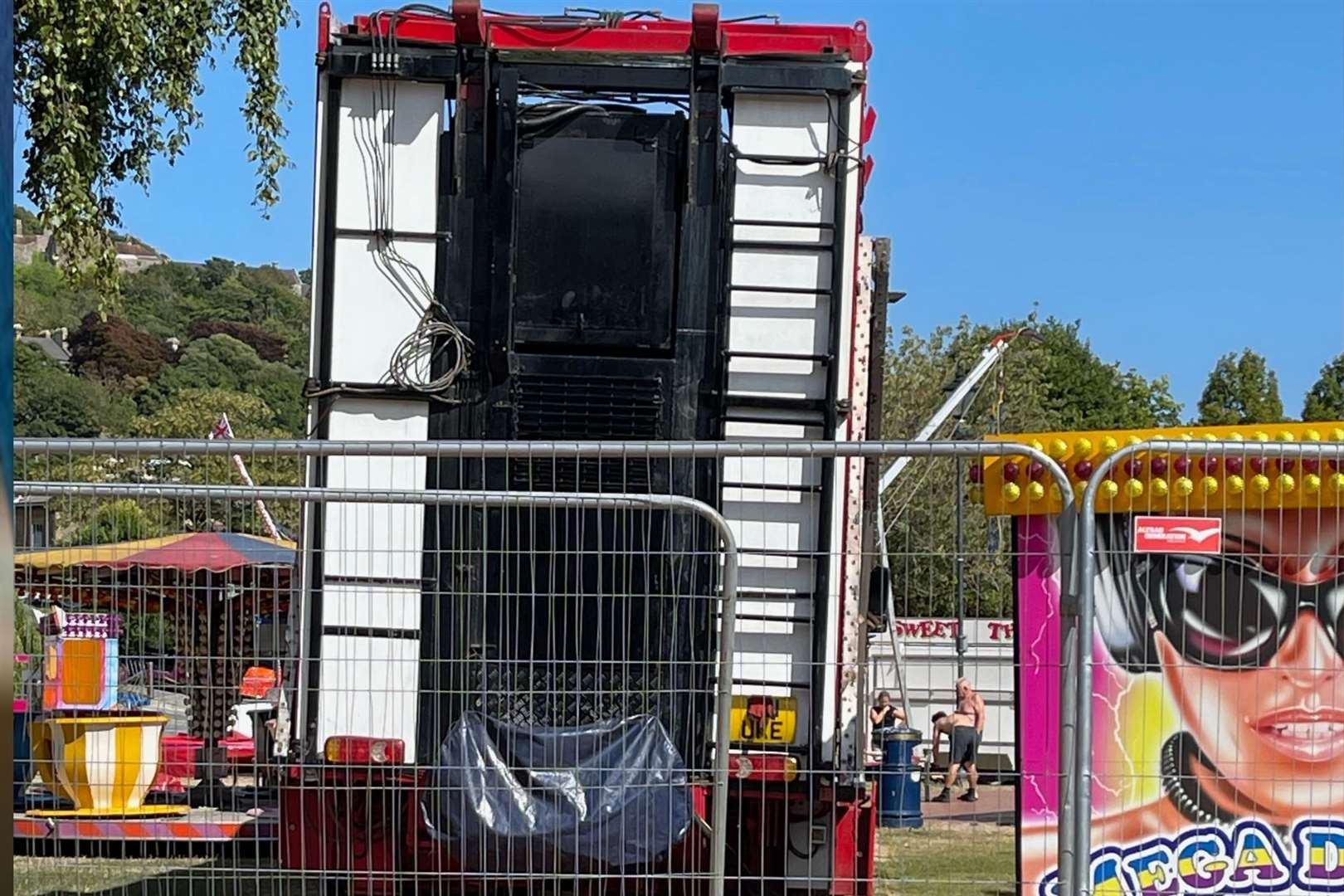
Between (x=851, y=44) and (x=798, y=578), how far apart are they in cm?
236

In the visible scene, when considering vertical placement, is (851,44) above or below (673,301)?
above

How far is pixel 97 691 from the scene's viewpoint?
6844 millimetres

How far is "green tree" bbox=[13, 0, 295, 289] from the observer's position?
39.4ft

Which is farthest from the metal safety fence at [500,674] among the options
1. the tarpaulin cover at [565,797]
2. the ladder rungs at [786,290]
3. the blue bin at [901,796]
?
the blue bin at [901,796]

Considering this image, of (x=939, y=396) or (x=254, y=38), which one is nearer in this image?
(x=254, y=38)

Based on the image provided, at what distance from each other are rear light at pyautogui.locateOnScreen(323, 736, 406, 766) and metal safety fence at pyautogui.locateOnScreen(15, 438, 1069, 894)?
14mm

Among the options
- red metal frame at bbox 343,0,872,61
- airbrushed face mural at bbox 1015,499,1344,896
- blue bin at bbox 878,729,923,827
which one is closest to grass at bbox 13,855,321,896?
airbrushed face mural at bbox 1015,499,1344,896

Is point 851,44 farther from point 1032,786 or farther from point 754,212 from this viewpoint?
point 1032,786

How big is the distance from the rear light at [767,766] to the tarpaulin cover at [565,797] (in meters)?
0.60

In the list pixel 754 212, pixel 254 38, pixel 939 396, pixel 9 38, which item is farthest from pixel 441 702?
pixel 939 396

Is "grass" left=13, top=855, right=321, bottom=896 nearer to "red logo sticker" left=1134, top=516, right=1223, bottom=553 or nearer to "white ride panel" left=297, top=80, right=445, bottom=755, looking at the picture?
"white ride panel" left=297, top=80, right=445, bottom=755

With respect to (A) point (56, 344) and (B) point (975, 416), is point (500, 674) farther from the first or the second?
(A) point (56, 344)

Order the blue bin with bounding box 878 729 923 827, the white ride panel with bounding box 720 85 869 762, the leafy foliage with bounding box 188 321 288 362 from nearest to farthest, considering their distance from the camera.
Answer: the white ride panel with bounding box 720 85 869 762 < the blue bin with bounding box 878 729 923 827 < the leafy foliage with bounding box 188 321 288 362

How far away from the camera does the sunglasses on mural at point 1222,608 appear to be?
6527 millimetres
